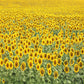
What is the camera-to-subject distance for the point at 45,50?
28.1 ft

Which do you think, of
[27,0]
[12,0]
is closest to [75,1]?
[27,0]

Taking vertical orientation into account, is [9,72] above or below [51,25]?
below

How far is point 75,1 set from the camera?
4334cm

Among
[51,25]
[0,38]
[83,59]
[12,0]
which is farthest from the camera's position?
[12,0]

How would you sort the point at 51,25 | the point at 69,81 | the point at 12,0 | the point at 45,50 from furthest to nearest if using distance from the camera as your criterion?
1. the point at 12,0
2. the point at 51,25
3. the point at 45,50
4. the point at 69,81

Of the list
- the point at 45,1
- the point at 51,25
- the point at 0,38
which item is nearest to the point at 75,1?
the point at 45,1

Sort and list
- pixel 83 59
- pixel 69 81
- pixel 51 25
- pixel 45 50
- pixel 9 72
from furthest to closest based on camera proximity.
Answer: pixel 51 25 → pixel 45 50 → pixel 83 59 → pixel 9 72 → pixel 69 81

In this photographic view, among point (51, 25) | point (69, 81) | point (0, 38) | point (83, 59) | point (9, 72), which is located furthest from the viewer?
point (51, 25)

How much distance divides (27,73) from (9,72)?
2.05 ft

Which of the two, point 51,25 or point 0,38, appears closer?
point 0,38

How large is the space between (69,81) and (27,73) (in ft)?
4.96

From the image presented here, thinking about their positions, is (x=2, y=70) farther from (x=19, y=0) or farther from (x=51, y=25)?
(x=19, y=0)

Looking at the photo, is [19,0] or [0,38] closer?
[0,38]

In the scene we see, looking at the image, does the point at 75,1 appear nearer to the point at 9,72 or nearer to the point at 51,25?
the point at 51,25
